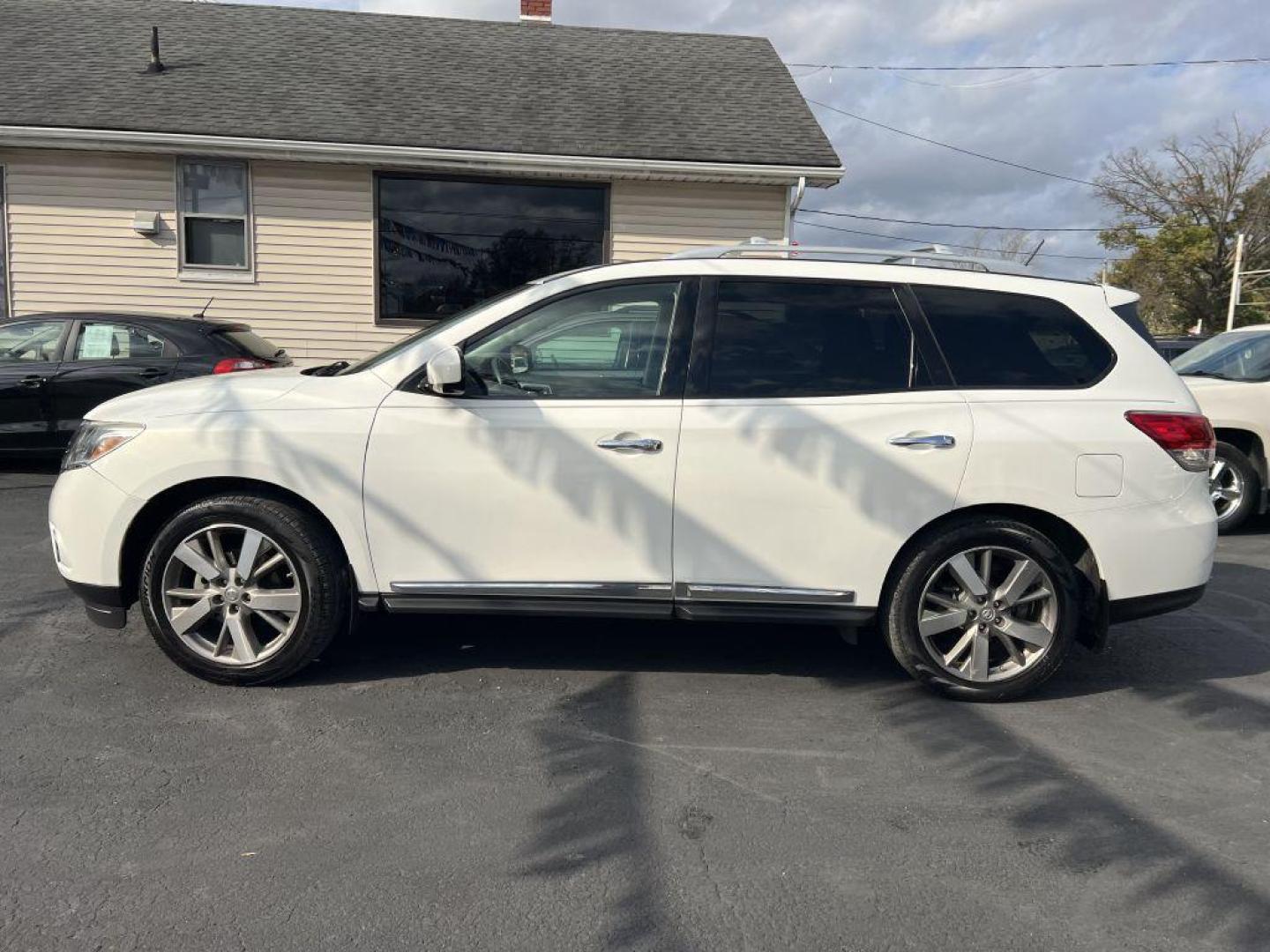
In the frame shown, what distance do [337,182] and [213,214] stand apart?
1515 mm

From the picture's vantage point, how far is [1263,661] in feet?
15.9

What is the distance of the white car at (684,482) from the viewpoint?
13.1 ft

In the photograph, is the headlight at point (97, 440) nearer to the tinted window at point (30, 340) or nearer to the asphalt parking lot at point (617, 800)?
the asphalt parking lot at point (617, 800)

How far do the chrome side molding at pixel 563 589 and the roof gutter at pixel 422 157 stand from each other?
8399 millimetres

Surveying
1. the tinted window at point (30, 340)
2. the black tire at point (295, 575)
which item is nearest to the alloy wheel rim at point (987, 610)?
the black tire at point (295, 575)

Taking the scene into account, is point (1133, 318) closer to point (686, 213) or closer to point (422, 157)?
point (686, 213)

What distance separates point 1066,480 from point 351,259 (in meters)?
9.89

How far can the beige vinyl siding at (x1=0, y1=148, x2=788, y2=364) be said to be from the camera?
11648mm

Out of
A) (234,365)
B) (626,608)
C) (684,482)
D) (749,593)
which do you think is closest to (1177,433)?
(749,593)

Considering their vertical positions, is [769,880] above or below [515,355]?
below

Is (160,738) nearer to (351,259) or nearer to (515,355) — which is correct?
(515,355)

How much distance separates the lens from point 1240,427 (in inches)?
304

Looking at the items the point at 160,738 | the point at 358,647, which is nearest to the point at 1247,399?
the point at 358,647

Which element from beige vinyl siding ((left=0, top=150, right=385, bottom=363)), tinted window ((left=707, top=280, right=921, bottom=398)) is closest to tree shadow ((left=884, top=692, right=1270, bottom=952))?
tinted window ((left=707, top=280, right=921, bottom=398))
